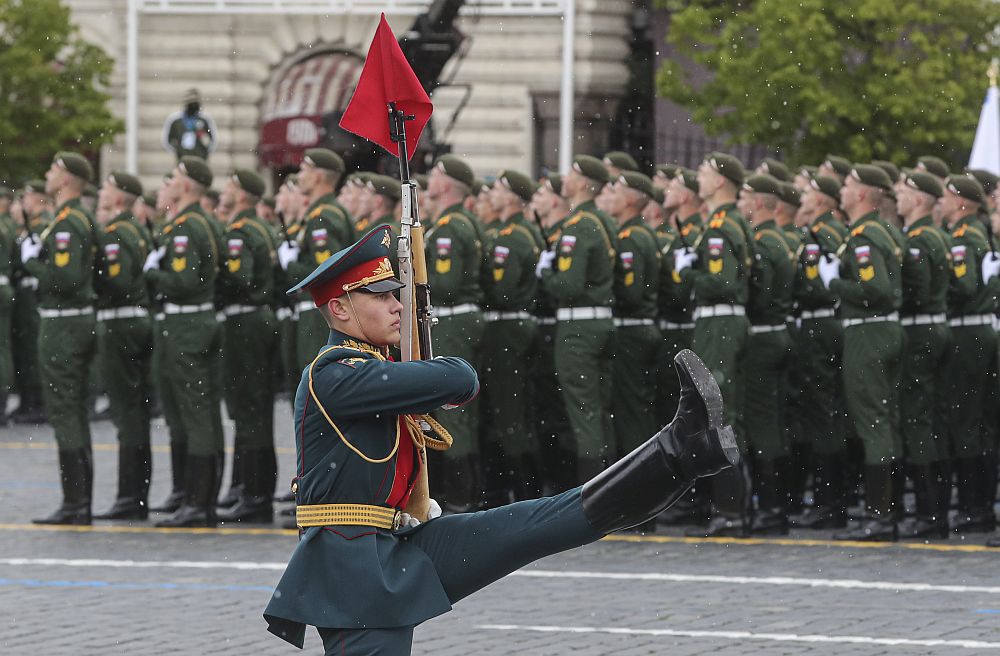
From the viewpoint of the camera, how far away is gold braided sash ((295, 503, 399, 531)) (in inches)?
247

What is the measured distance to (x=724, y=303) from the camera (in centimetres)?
1238

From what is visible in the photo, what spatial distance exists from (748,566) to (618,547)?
1.01 metres

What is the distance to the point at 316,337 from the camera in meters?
12.7

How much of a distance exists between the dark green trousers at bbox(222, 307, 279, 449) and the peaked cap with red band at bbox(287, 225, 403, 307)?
6.90 m

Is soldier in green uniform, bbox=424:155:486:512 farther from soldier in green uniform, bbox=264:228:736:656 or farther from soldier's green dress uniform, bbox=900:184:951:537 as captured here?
soldier in green uniform, bbox=264:228:736:656

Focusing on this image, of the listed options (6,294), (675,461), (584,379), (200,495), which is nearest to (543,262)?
(584,379)

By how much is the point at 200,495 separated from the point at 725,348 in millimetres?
3224

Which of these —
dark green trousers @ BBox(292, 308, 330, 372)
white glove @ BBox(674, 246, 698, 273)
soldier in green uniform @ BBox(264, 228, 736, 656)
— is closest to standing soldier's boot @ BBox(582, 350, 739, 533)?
soldier in green uniform @ BBox(264, 228, 736, 656)

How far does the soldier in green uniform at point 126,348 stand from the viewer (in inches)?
517

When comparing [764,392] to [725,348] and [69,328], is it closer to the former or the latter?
[725,348]

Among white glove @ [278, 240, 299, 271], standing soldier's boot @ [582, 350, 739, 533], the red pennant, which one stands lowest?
standing soldier's boot @ [582, 350, 739, 533]

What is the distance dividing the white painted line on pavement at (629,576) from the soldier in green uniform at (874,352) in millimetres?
1513

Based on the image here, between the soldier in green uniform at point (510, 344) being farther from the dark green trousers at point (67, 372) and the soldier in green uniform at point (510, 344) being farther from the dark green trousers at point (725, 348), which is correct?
the dark green trousers at point (67, 372)

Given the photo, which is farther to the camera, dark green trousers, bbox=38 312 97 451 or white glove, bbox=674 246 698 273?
white glove, bbox=674 246 698 273
